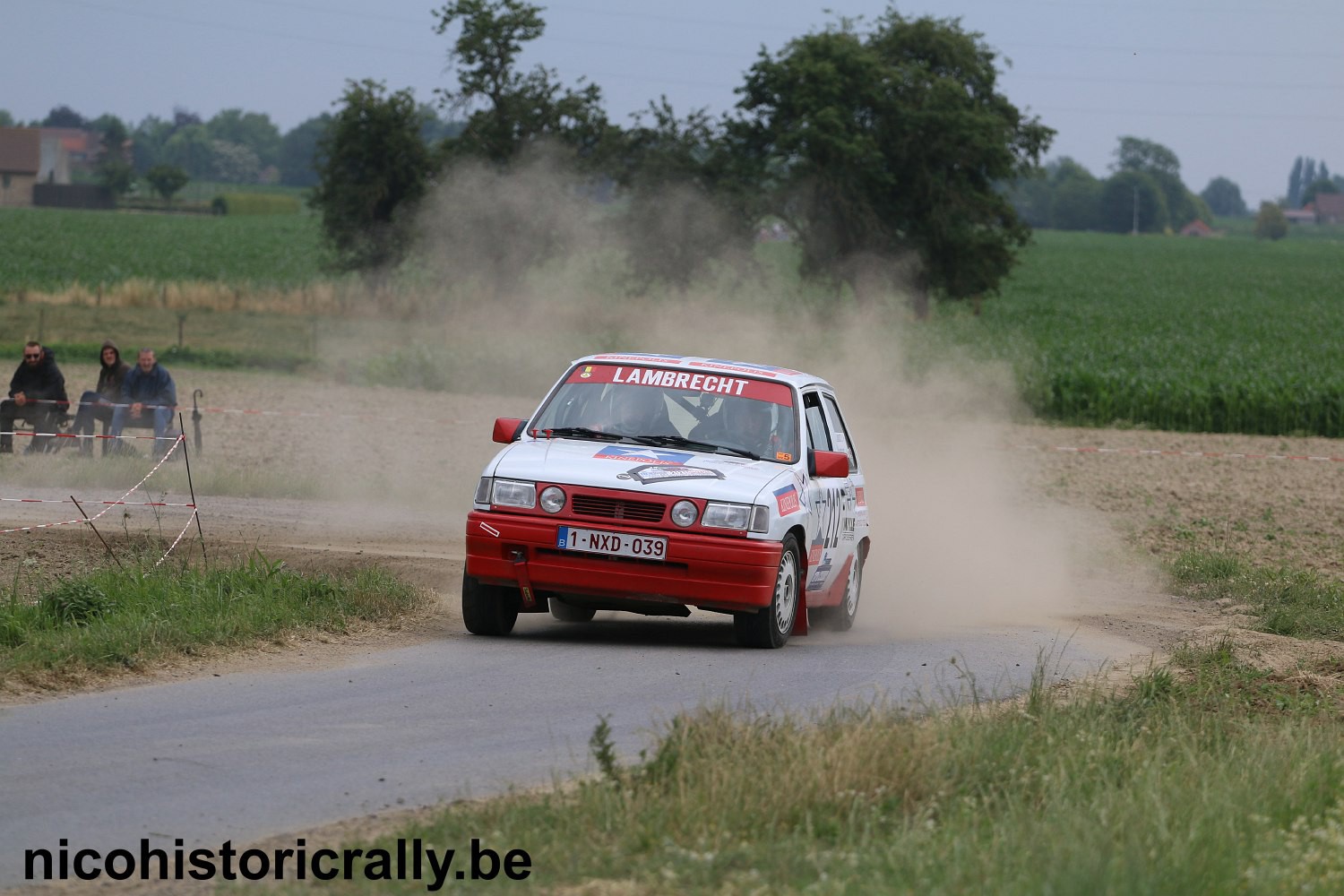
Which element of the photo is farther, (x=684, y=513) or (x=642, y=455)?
(x=642, y=455)

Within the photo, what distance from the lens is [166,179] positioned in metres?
136

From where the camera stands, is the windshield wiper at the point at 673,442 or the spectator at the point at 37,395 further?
the spectator at the point at 37,395

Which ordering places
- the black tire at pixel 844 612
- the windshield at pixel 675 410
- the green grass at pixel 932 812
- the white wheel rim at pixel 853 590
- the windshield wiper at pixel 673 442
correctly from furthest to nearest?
the white wheel rim at pixel 853 590, the black tire at pixel 844 612, the windshield at pixel 675 410, the windshield wiper at pixel 673 442, the green grass at pixel 932 812

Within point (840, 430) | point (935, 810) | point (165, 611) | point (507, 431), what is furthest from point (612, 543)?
point (935, 810)

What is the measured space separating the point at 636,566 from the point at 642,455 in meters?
0.83

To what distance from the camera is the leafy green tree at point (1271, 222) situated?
190 m

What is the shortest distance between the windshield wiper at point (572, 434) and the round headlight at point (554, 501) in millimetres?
871

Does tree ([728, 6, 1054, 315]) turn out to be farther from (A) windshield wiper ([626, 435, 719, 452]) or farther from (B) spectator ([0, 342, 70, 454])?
(A) windshield wiper ([626, 435, 719, 452])

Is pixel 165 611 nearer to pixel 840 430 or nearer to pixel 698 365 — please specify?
pixel 698 365

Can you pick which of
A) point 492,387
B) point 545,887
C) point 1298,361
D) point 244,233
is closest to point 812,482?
point 545,887

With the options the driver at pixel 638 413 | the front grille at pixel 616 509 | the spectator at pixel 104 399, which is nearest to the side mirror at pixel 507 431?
the driver at pixel 638 413

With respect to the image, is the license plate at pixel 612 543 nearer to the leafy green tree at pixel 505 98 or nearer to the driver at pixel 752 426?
the driver at pixel 752 426

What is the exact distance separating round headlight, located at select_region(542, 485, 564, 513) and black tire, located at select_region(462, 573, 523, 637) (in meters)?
0.64

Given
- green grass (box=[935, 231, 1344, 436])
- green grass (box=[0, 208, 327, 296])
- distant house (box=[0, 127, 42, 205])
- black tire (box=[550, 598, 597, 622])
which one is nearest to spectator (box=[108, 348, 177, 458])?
black tire (box=[550, 598, 597, 622])
